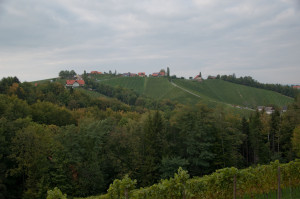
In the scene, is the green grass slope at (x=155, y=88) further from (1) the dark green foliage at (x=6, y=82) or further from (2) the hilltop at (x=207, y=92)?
(1) the dark green foliage at (x=6, y=82)

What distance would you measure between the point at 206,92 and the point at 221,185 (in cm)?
12825

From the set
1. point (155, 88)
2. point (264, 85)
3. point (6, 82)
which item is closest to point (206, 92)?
point (155, 88)

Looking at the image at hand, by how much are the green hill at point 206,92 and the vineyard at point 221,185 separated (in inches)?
3716

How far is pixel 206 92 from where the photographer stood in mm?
137250

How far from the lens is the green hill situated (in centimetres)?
11888

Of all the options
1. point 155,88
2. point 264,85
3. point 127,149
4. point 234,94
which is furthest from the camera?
point 264,85

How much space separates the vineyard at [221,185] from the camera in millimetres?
11148

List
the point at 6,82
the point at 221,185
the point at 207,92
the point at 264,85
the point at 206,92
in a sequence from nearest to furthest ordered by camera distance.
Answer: the point at 221,185, the point at 6,82, the point at 206,92, the point at 207,92, the point at 264,85

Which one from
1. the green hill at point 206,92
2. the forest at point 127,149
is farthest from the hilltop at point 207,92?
the forest at point 127,149

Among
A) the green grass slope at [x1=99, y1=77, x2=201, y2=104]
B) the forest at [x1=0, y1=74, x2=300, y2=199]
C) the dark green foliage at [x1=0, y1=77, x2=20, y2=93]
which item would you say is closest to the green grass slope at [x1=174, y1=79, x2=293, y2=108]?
the green grass slope at [x1=99, y1=77, x2=201, y2=104]

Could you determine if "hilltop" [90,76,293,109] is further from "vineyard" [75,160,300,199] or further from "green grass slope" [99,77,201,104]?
"vineyard" [75,160,300,199]

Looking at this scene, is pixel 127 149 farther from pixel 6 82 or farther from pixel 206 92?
pixel 206 92

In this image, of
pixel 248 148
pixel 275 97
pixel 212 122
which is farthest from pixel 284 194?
pixel 275 97

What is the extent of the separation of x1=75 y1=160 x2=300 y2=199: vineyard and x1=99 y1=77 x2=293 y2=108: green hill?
94378mm
